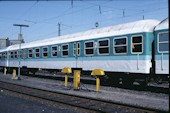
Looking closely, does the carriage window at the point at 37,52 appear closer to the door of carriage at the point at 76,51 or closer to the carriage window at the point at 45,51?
the carriage window at the point at 45,51

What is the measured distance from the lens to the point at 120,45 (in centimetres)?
1688

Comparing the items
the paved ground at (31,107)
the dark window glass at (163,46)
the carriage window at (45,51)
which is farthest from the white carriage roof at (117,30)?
the paved ground at (31,107)

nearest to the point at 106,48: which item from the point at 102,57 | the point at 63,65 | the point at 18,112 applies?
the point at 102,57

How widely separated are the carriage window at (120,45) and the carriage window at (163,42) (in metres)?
2.33

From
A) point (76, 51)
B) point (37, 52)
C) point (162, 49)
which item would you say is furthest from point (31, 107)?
point (37, 52)

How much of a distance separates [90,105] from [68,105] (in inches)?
36.5

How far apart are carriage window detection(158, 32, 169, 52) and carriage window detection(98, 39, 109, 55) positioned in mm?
3884

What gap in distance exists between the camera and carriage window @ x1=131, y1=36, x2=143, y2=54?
1562 centimetres

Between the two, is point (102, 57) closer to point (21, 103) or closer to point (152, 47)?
point (152, 47)

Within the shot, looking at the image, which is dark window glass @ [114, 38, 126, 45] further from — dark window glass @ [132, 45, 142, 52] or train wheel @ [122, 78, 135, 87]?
train wheel @ [122, 78, 135, 87]

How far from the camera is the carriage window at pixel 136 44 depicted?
15.6 metres

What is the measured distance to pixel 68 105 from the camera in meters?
11.8

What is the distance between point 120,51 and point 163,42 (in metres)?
3.00

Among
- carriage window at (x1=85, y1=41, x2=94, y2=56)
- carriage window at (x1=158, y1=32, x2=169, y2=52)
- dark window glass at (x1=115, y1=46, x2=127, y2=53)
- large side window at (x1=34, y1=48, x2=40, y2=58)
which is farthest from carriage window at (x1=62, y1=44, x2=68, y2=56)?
carriage window at (x1=158, y1=32, x2=169, y2=52)
